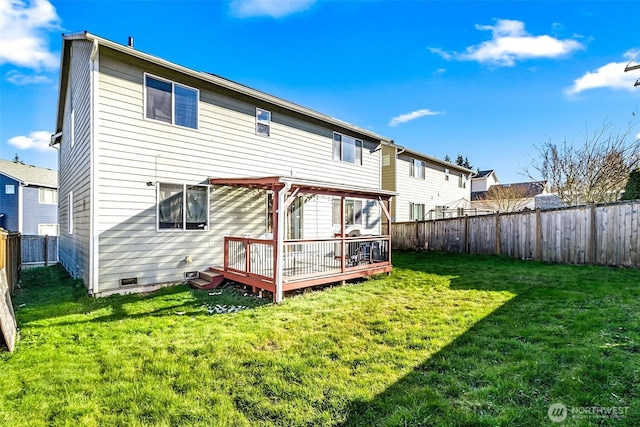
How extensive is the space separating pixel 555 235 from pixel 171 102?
12139mm

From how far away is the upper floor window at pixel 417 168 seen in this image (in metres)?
19.7

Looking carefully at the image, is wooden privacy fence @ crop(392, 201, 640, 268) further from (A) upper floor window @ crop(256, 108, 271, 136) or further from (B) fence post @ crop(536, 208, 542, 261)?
(A) upper floor window @ crop(256, 108, 271, 136)

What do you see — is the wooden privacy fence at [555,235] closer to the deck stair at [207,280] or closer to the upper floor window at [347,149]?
the upper floor window at [347,149]

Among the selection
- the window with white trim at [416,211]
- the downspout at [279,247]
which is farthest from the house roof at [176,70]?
the window with white trim at [416,211]

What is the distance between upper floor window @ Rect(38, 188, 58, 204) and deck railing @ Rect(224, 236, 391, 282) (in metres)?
23.4

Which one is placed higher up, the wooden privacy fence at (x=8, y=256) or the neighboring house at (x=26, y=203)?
the neighboring house at (x=26, y=203)

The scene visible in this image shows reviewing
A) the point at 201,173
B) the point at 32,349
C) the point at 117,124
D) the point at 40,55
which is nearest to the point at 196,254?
the point at 201,173

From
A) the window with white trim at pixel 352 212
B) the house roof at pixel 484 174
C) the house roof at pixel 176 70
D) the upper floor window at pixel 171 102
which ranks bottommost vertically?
the window with white trim at pixel 352 212

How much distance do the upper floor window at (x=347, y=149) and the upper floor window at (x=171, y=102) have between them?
558 centimetres

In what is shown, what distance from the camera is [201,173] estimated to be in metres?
8.59

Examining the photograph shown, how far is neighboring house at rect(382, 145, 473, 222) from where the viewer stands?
1850cm

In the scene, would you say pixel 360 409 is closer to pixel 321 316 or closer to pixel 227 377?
pixel 227 377

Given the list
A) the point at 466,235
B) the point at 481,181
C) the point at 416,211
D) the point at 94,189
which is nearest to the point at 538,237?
the point at 466,235

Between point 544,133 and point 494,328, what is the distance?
56.9 ft
